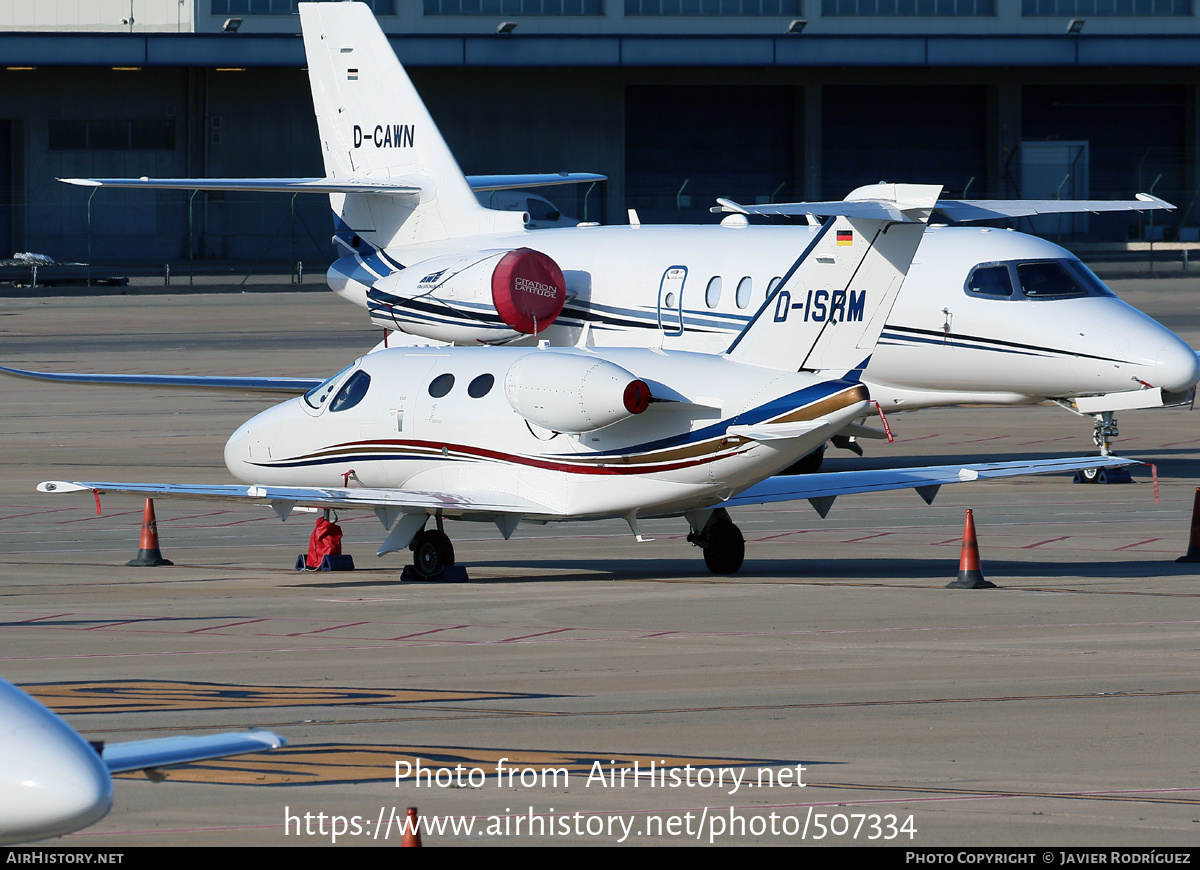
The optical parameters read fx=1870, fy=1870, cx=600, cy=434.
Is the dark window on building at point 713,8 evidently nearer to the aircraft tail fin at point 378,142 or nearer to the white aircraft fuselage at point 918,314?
the aircraft tail fin at point 378,142

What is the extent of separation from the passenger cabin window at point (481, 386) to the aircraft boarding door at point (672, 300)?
27.2 feet

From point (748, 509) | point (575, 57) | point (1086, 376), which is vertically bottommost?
point (748, 509)

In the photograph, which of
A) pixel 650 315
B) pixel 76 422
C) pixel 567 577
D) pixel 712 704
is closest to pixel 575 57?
pixel 76 422

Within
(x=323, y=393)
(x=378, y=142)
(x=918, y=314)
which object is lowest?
(x=323, y=393)

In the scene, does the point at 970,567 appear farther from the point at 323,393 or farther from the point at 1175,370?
the point at 1175,370

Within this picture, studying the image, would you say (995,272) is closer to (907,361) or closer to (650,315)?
(907,361)

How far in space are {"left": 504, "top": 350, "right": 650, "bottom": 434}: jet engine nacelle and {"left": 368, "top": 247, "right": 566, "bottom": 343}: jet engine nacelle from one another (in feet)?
29.4

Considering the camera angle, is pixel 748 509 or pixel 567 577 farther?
pixel 748 509

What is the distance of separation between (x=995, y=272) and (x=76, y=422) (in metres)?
19.6

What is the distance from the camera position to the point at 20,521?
2508 centimetres

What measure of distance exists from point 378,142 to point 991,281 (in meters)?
12.1

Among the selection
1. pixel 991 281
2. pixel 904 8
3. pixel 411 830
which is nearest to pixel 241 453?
pixel 991 281

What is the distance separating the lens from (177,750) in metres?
6.87

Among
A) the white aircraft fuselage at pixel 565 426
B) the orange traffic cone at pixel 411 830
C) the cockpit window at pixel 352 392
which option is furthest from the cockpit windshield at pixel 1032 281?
the orange traffic cone at pixel 411 830
